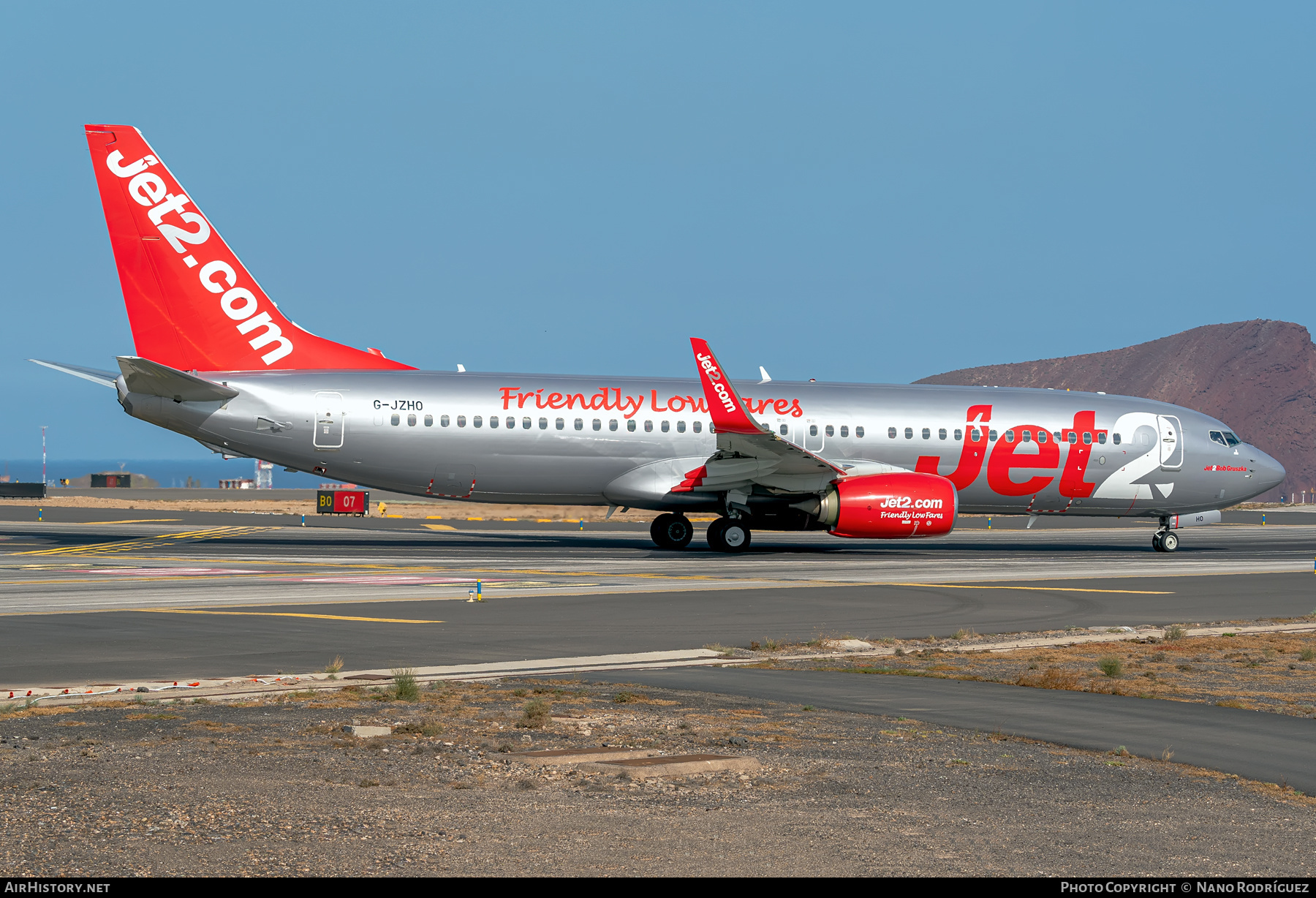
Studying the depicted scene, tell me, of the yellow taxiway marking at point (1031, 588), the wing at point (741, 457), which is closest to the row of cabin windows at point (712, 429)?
the wing at point (741, 457)

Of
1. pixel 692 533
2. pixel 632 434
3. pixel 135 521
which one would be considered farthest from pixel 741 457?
pixel 135 521

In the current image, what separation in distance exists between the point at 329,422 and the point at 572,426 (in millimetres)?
5937

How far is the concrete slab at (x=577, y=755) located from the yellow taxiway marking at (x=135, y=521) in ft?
130

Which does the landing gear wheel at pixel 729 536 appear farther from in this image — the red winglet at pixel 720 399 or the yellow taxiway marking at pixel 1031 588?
the yellow taxiway marking at pixel 1031 588

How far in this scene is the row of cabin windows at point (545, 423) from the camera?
31719mm

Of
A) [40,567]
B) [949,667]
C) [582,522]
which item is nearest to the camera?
[949,667]

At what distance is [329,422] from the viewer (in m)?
31.2

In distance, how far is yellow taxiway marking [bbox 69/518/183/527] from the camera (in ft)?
149

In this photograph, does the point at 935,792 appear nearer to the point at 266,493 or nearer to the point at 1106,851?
the point at 1106,851

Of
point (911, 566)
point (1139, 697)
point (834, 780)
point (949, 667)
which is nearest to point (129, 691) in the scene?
point (834, 780)

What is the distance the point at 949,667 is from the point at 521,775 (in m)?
7.08

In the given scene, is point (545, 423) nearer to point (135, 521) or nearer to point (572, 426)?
point (572, 426)

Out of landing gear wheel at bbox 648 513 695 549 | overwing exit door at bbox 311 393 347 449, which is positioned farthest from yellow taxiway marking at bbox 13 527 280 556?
landing gear wheel at bbox 648 513 695 549

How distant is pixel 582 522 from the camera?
50.6 meters
